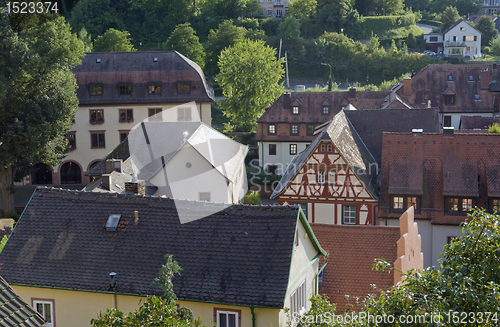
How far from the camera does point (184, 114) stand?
42.3 m

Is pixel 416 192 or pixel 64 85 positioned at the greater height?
pixel 64 85

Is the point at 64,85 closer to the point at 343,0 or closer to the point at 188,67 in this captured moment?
the point at 188,67

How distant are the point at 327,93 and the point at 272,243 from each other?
1302 inches

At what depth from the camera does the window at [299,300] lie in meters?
12.6

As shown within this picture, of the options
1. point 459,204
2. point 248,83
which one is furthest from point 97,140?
point 459,204

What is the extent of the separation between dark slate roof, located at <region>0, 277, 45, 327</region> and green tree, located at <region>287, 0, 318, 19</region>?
81704mm

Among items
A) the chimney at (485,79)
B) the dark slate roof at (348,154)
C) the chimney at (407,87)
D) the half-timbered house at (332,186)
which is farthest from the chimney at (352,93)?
the half-timbered house at (332,186)

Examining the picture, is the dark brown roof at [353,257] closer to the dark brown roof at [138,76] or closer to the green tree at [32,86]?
the green tree at [32,86]

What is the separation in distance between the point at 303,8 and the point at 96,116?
5194 cm

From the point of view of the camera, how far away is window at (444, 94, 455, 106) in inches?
1859

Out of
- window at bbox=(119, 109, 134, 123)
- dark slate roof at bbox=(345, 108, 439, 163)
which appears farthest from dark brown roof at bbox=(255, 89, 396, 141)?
dark slate roof at bbox=(345, 108, 439, 163)

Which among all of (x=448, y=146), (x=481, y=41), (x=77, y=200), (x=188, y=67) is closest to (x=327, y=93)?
(x=188, y=67)

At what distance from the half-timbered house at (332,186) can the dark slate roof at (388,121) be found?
118 inches

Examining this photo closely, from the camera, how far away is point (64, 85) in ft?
112
